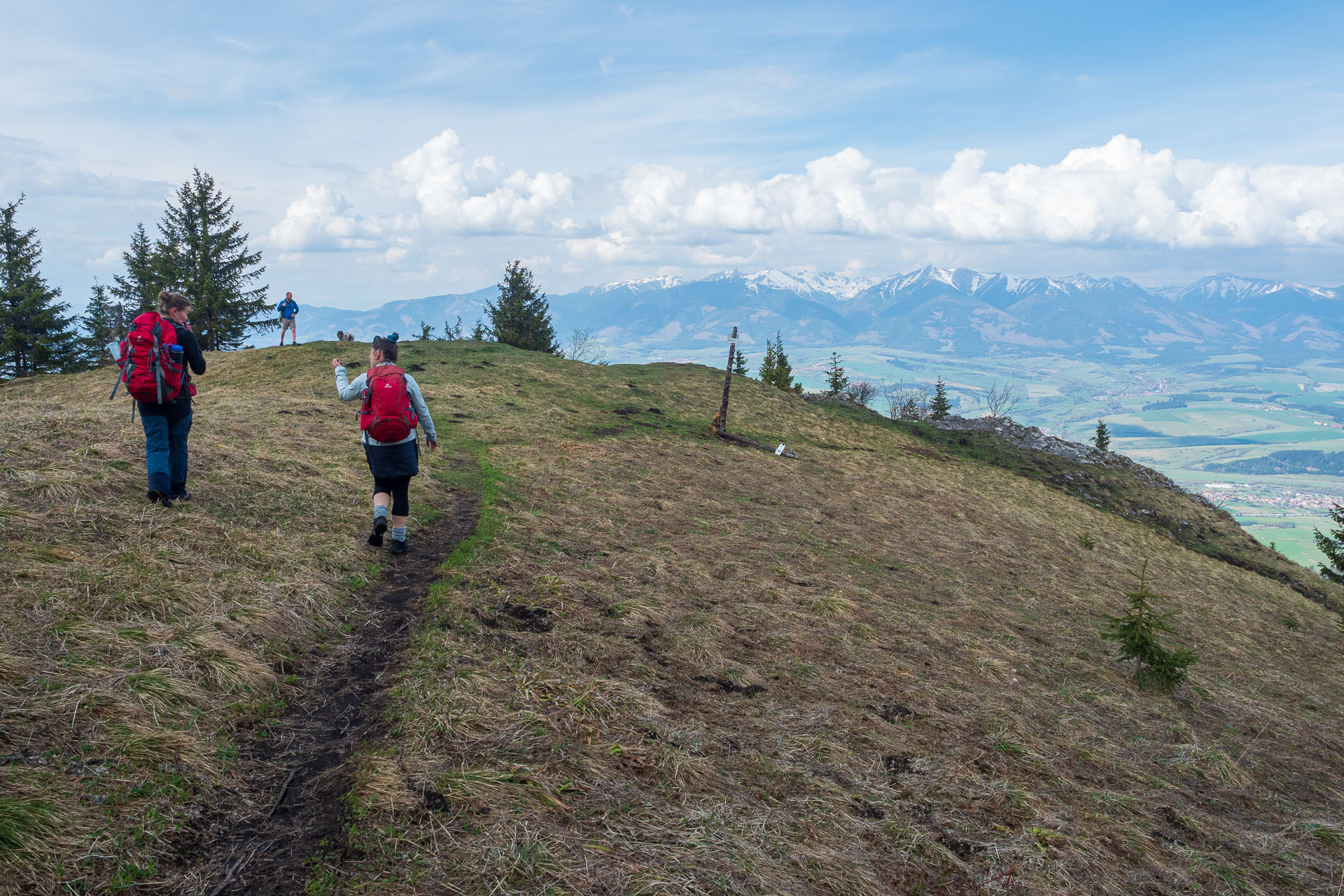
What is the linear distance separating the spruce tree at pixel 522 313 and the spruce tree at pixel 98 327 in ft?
96.1

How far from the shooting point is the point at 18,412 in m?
10.9

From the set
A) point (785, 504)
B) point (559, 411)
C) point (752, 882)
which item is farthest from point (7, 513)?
point (559, 411)

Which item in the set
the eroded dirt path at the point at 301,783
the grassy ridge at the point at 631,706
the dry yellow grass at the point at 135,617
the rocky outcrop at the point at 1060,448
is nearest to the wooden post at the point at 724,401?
the grassy ridge at the point at 631,706

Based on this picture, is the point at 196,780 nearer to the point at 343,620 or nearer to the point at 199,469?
the point at 343,620

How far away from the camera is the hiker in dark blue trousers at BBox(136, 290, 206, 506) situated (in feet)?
27.7

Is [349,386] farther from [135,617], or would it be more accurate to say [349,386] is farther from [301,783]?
[301,783]

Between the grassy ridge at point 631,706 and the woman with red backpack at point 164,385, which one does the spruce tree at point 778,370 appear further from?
the woman with red backpack at point 164,385

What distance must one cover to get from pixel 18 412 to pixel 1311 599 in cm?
4600

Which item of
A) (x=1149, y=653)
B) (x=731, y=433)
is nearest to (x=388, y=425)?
(x=1149, y=653)

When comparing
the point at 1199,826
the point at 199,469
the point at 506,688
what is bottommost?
the point at 1199,826

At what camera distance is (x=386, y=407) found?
8578mm

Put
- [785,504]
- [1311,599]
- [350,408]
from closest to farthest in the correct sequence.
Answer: [785,504] < [350,408] < [1311,599]

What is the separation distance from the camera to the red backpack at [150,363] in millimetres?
8312

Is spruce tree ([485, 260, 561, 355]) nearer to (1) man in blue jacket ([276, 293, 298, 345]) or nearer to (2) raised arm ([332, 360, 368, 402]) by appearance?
(1) man in blue jacket ([276, 293, 298, 345])
